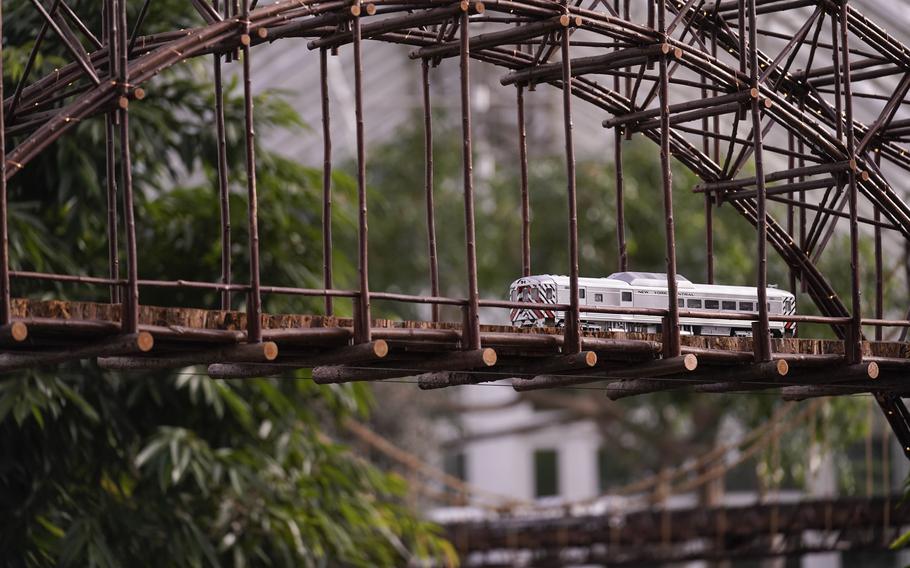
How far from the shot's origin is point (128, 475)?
56.5ft

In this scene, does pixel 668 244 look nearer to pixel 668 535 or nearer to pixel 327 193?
pixel 327 193

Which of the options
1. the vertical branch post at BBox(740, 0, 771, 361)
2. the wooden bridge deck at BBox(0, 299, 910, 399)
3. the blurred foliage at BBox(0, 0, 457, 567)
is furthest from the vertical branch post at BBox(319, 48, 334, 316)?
the blurred foliage at BBox(0, 0, 457, 567)

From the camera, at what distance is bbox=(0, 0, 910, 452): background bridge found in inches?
408

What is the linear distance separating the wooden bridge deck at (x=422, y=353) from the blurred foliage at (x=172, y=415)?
14.8ft

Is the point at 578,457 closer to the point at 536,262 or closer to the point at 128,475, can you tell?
the point at 536,262

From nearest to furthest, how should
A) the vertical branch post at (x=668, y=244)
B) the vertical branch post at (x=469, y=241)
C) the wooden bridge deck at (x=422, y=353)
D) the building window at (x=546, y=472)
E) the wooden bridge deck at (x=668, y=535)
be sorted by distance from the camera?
the wooden bridge deck at (x=422, y=353) → the vertical branch post at (x=469, y=241) → the vertical branch post at (x=668, y=244) → the wooden bridge deck at (x=668, y=535) → the building window at (x=546, y=472)

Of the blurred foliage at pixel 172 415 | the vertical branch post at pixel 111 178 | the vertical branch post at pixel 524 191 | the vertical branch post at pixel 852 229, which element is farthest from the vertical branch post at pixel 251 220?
the blurred foliage at pixel 172 415

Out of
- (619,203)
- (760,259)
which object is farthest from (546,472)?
(760,259)

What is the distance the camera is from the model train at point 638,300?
480 inches

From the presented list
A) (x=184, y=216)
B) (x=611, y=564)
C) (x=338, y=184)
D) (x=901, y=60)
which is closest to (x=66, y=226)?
(x=184, y=216)

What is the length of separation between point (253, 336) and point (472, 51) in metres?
3.66

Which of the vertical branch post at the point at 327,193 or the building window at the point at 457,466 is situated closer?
the vertical branch post at the point at 327,193

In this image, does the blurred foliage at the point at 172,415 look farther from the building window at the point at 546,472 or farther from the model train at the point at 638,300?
the building window at the point at 546,472

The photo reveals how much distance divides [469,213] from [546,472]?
114ft
